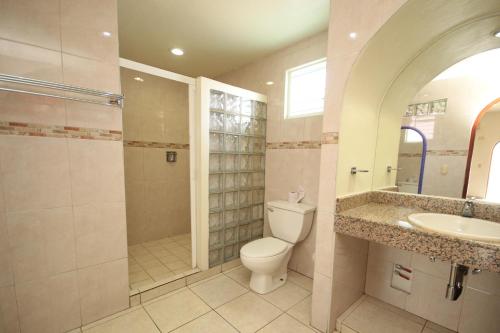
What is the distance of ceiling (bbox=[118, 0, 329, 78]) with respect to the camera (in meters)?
1.60

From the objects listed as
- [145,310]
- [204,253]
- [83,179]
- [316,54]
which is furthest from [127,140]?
[316,54]

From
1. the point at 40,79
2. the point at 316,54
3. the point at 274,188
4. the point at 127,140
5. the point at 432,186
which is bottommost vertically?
the point at 274,188

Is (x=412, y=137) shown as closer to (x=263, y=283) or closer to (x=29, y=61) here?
(x=263, y=283)

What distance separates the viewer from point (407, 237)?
103 cm

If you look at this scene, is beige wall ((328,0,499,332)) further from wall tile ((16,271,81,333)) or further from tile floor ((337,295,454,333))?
wall tile ((16,271,81,333))

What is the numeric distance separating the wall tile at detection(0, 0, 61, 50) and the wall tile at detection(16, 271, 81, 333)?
4.61 ft

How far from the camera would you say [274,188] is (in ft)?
7.79

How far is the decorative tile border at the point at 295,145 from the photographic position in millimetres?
2002

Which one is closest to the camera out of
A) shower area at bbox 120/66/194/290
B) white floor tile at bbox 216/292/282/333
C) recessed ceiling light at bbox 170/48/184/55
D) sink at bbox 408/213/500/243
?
sink at bbox 408/213/500/243

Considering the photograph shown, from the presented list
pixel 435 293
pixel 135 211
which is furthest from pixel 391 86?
pixel 135 211

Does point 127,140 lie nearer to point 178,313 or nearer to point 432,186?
point 178,313

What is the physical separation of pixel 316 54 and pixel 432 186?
1.46 metres

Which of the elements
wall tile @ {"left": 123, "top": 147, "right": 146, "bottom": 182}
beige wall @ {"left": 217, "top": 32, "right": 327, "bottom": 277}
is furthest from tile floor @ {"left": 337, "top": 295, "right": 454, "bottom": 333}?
wall tile @ {"left": 123, "top": 147, "right": 146, "bottom": 182}

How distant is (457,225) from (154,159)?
2.94 metres
